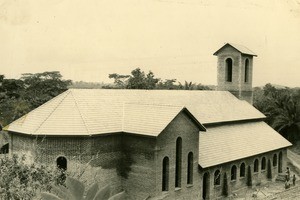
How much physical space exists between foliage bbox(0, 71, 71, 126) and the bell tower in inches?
880

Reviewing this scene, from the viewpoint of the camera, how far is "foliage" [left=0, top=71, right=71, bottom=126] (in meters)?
42.6

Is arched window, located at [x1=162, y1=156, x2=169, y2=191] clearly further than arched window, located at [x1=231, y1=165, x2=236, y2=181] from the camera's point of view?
No

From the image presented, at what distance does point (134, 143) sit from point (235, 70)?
53.6 feet

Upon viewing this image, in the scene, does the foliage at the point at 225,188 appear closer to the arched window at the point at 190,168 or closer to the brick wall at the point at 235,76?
the arched window at the point at 190,168

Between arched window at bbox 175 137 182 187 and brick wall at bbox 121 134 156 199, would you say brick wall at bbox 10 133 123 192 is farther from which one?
arched window at bbox 175 137 182 187

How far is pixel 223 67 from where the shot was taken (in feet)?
114

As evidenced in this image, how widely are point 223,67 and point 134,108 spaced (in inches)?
576

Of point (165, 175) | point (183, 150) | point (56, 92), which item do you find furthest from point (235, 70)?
point (56, 92)

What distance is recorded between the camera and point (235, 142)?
2805cm

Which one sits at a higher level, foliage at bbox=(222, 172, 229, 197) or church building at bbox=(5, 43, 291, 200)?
church building at bbox=(5, 43, 291, 200)

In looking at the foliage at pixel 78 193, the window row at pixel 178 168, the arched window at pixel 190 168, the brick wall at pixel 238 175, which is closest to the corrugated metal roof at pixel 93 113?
the window row at pixel 178 168

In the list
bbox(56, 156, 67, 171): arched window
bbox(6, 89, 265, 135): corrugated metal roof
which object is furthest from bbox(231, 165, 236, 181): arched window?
bbox(56, 156, 67, 171): arched window

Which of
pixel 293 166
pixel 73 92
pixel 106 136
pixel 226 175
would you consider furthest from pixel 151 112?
pixel 293 166

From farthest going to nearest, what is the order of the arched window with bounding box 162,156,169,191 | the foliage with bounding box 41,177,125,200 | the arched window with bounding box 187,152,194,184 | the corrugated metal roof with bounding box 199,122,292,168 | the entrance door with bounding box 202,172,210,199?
1. the corrugated metal roof with bounding box 199,122,292,168
2. the entrance door with bounding box 202,172,210,199
3. the arched window with bounding box 187,152,194,184
4. the arched window with bounding box 162,156,169,191
5. the foliage with bounding box 41,177,125,200
